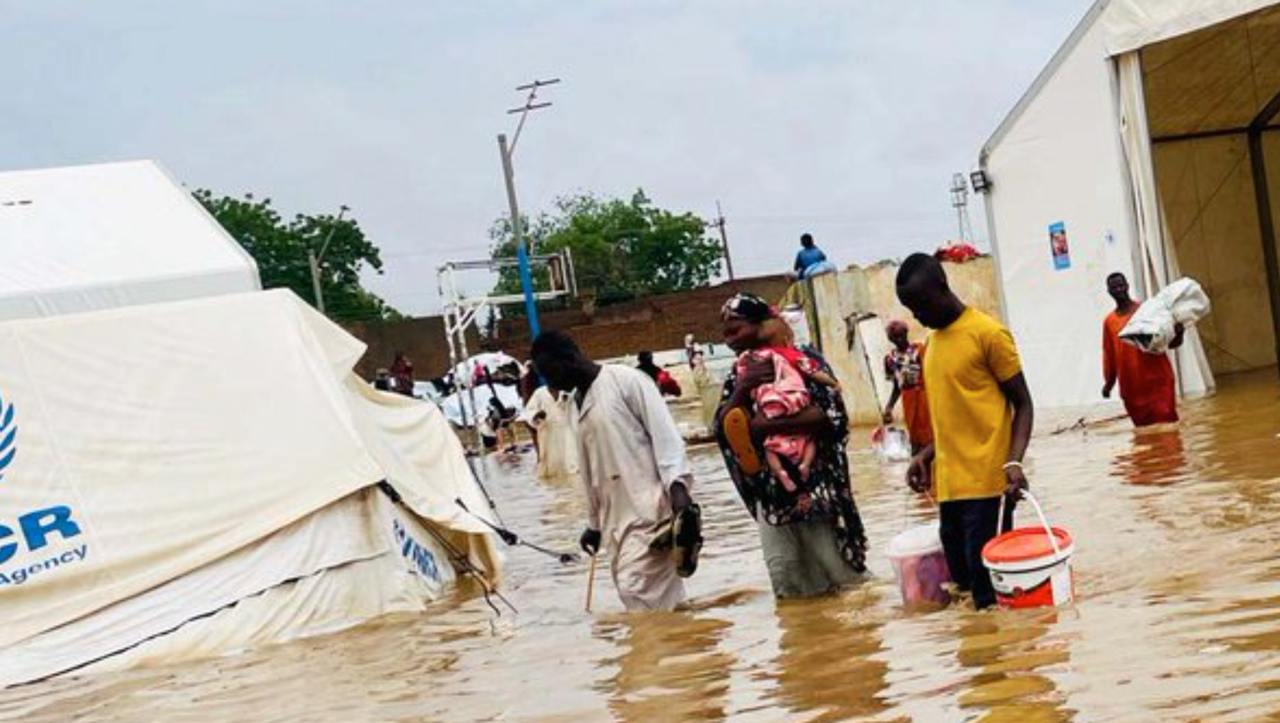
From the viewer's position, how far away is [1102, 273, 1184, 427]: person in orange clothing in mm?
11117

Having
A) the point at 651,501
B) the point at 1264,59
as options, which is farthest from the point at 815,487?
the point at 1264,59

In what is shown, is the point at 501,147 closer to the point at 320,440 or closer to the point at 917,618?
the point at 320,440

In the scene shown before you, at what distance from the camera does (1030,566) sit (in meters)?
5.39

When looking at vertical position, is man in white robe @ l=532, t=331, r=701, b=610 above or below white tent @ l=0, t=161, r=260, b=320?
below

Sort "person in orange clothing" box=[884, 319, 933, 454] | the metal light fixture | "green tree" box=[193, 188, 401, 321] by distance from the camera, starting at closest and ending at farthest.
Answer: "person in orange clothing" box=[884, 319, 933, 454] < the metal light fixture < "green tree" box=[193, 188, 401, 321]

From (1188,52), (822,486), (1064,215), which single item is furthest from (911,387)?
(1188,52)

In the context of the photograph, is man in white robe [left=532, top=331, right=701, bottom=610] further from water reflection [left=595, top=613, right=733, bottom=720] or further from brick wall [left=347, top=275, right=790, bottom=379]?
brick wall [left=347, top=275, right=790, bottom=379]

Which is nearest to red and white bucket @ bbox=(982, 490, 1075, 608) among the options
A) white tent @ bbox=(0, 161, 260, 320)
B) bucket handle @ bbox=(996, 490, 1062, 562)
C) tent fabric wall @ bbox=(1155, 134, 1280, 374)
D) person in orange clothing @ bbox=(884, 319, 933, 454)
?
bucket handle @ bbox=(996, 490, 1062, 562)

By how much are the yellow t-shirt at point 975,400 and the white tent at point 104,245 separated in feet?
17.1

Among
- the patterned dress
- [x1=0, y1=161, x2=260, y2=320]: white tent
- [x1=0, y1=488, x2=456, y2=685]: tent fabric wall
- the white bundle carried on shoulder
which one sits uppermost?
[x1=0, y1=161, x2=260, y2=320]: white tent

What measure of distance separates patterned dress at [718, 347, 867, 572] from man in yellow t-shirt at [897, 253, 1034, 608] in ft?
2.27

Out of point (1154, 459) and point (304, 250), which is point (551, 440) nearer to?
point (1154, 459)

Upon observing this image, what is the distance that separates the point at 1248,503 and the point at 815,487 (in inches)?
100

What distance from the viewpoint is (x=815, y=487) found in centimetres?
643
